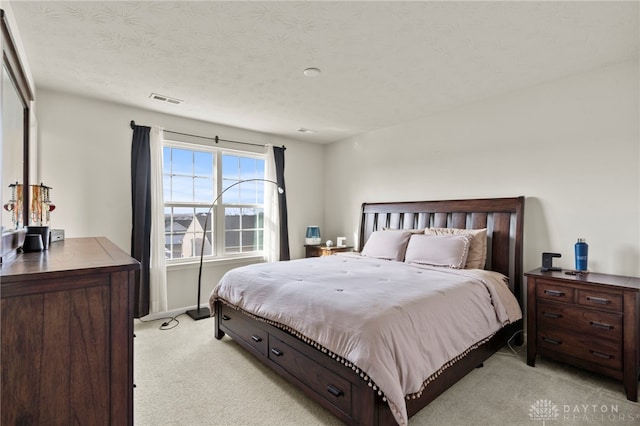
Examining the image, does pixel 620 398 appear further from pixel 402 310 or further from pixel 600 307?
pixel 402 310

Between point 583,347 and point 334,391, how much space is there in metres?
1.97

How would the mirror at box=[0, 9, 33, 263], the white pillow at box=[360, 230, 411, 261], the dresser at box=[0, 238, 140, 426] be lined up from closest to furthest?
the dresser at box=[0, 238, 140, 426] < the mirror at box=[0, 9, 33, 263] < the white pillow at box=[360, 230, 411, 261]

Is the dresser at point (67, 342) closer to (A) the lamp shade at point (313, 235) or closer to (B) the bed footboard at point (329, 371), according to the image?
(B) the bed footboard at point (329, 371)

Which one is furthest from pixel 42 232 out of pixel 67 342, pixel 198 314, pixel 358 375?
pixel 198 314

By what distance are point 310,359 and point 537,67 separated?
9.79ft

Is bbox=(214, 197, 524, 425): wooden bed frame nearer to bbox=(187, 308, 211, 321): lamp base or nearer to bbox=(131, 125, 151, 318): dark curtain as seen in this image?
bbox=(187, 308, 211, 321): lamp base

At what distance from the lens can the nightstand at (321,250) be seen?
457 centimetres

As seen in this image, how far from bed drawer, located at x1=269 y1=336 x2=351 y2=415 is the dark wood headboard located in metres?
2.16

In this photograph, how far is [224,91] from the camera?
3141 millimetres

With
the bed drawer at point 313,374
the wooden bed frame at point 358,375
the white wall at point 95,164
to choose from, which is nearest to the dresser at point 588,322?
the wooden bed frame at point 358,375

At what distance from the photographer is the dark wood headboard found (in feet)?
9.96

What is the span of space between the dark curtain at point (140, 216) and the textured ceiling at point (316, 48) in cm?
53

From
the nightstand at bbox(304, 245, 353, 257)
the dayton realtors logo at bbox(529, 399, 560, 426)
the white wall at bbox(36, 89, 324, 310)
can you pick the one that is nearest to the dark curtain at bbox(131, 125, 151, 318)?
the white wall at bbox(36, 89, 324, 310)

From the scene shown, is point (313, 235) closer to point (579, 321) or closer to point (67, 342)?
point (579, 321)
